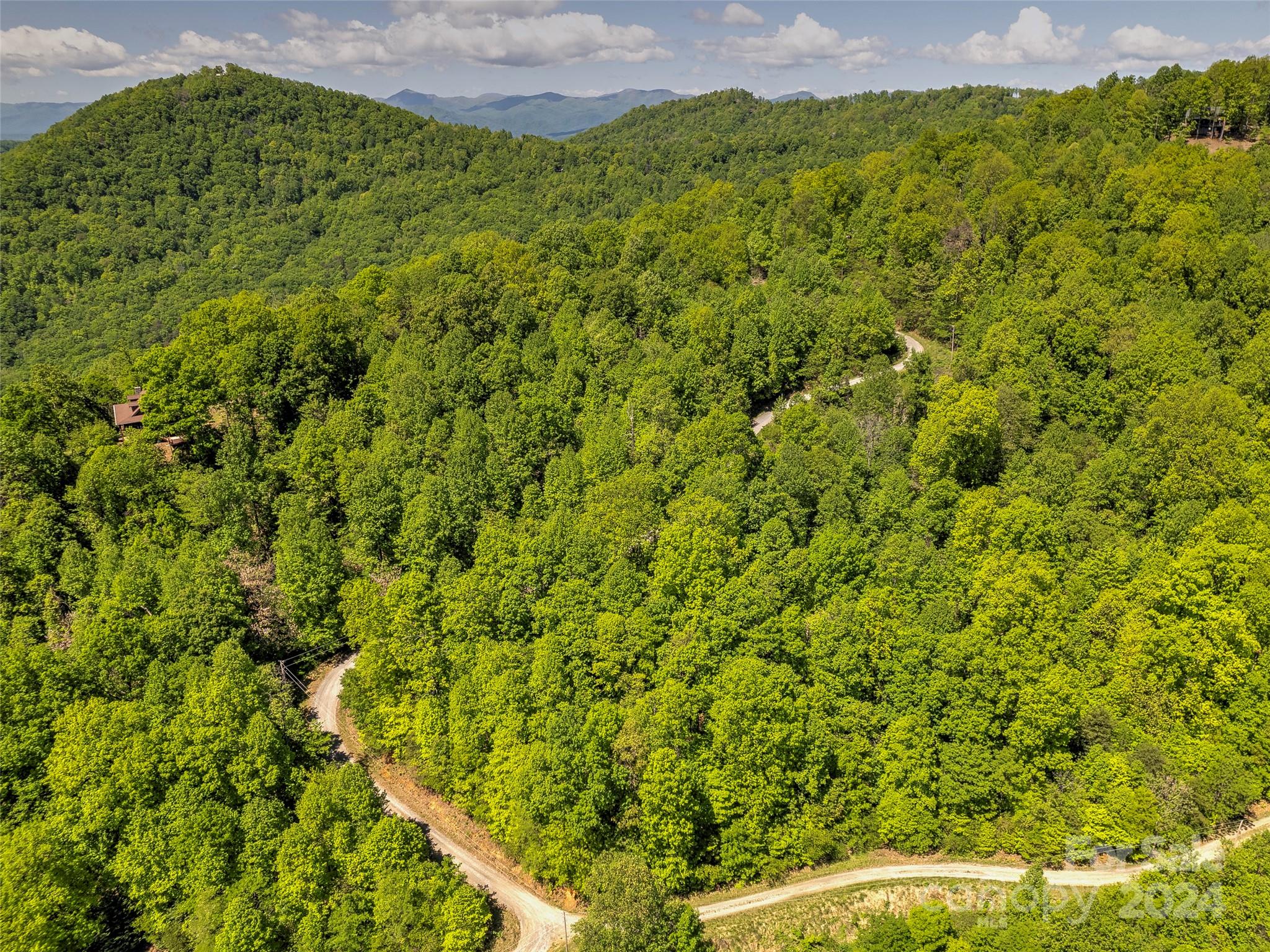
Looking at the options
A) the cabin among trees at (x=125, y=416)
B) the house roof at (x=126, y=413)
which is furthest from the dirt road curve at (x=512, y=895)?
the house roof at (x=126, y=413)

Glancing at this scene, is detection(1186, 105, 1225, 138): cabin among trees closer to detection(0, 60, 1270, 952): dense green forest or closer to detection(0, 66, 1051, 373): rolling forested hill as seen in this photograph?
detection(0, 60, 1270, 952): dense green forest

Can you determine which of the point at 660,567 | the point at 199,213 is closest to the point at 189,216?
the point at 199,213

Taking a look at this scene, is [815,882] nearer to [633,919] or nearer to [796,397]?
[633,919]

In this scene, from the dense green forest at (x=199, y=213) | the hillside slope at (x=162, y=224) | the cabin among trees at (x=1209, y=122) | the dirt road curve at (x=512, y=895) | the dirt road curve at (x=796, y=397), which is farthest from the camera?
the hillside slope at (x=162, y=224)

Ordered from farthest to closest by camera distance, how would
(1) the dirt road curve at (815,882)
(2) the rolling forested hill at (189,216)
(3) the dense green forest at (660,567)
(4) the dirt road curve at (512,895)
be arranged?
(2) the rolling forested hill at (189,216) → (4) the dirt road curve at (512,895) → (3) the dense green forest at (660,567) → (1) the dirt road curve at (815,882)

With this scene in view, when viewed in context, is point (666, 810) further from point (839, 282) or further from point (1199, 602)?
point (839, 282)

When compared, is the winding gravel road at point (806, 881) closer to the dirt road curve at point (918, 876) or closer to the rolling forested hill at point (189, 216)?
the dirt road curve at point (918, 876)
